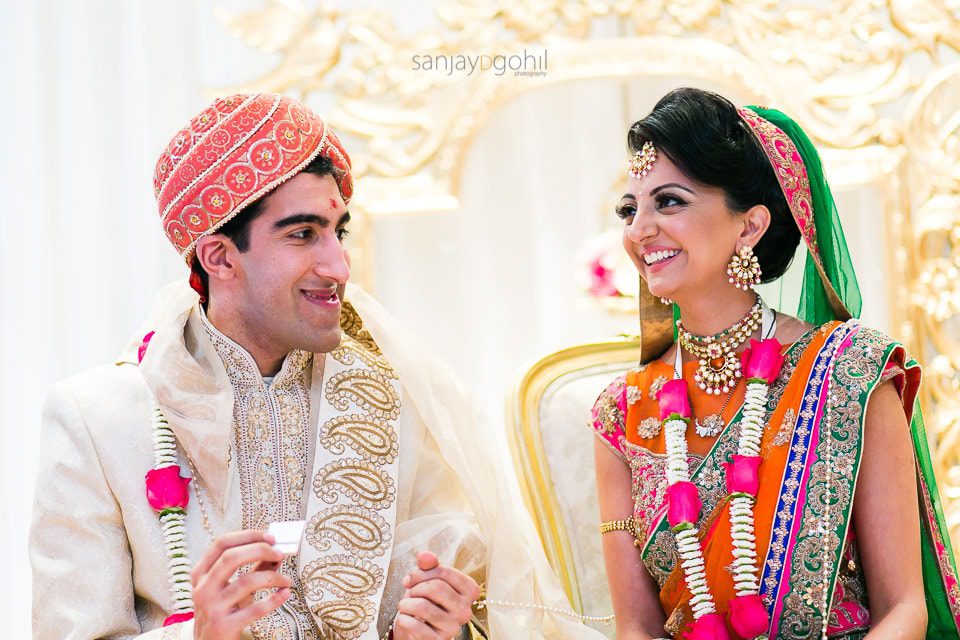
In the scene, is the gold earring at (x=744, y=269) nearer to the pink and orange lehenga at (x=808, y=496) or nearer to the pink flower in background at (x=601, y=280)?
the pink and orange lehenga at (x=808, y=496)

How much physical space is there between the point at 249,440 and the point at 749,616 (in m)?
0.97

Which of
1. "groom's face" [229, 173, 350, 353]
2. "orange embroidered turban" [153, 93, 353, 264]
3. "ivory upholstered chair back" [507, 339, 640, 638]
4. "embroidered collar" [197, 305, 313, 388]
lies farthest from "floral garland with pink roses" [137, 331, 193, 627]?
"ivory upholstered chair back" [507, 339, 640, 638]

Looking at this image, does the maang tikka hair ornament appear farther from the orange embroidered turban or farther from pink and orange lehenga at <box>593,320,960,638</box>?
the orange embroidered turban

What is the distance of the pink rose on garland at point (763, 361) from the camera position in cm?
210

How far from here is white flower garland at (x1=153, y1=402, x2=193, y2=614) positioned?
204cm

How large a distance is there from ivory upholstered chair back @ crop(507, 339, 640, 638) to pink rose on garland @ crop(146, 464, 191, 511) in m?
0.77

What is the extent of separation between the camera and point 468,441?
231cm

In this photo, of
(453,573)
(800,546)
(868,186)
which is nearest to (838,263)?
(800,546)

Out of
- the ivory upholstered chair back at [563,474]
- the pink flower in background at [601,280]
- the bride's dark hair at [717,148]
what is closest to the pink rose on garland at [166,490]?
the ivory upholstered chair back at [563,474]

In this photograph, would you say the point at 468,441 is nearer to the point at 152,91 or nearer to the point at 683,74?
the point at 683,74

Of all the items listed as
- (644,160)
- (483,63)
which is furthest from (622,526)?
(483,63)

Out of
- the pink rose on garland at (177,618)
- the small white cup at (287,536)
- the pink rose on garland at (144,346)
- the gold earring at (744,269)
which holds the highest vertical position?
the gold earring at (744,269)

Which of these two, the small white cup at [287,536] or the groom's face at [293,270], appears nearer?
the small white cup at [287,536]

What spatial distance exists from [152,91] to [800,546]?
8.53 feet
